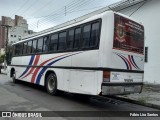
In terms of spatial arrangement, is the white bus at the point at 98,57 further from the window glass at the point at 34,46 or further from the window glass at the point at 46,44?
the window glass at the point at 34,46

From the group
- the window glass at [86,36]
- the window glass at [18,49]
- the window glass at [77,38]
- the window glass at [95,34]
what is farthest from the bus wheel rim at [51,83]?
the window glass at [18,49]

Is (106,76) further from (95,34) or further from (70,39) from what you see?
(70,39)

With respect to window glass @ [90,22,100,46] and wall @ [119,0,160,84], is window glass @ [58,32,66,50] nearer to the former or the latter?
window glass @ [90,22,100,46]

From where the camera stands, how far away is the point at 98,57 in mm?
8922

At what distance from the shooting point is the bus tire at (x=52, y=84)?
1199 centimetres

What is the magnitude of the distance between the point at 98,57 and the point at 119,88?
132 centimetres

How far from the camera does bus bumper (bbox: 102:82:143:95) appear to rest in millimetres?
8633

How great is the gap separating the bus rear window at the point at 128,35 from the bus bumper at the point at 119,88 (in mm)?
1315

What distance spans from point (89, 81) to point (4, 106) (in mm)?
3096

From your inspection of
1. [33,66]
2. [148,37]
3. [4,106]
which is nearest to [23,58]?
[33,66]

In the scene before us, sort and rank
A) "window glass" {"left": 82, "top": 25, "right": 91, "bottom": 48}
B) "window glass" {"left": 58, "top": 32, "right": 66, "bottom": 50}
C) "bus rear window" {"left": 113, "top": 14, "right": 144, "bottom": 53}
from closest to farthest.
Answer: "bus rear window" {"left": 113, "top": 14, "right": 144, "bottom": 53} < "window glass" {"left": 82, "top": 25, "right": 91, "bottom": 48} < "window glass" {"left": 58, "top": 32, "right": 66, "bottom": 50}

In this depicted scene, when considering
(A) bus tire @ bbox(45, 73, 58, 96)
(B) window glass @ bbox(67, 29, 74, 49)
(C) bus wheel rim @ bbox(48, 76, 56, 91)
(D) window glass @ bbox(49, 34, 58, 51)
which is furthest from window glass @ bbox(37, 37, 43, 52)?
(B) window glass @ bbox(67, 29, 74, 49)

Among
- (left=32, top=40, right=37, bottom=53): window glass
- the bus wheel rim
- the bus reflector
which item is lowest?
the bus wheel rim

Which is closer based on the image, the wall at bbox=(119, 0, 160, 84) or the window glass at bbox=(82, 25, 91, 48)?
the window glass at bbox=(82, 25, 91, 48)
